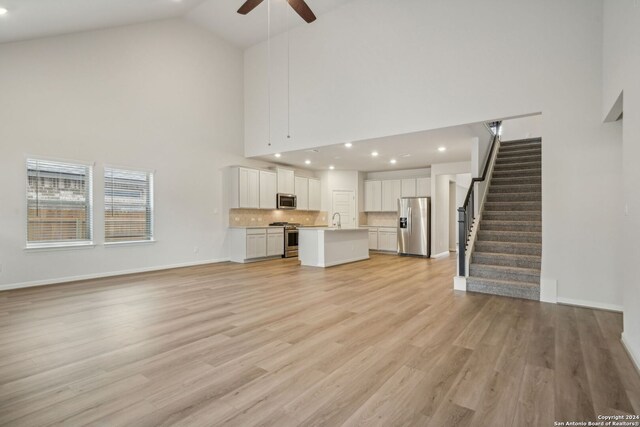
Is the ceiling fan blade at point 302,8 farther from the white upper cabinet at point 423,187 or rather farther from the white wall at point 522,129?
the white wall at point 522,129

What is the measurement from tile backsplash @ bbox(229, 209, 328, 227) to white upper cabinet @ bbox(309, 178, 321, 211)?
0.33 metres

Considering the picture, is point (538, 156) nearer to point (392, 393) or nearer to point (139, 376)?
point (392, 393)

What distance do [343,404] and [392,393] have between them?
0.35 meters

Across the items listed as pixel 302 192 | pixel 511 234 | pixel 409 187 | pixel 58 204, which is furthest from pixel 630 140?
pixel 302 192

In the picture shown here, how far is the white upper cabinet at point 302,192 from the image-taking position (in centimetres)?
989

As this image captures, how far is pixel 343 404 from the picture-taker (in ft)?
A: 6.37

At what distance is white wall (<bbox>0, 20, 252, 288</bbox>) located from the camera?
4.99 meters

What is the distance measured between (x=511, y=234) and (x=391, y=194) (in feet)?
16.5

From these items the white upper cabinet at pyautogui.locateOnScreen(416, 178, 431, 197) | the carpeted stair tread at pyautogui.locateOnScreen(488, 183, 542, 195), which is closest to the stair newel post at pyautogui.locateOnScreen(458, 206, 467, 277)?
the carpeted stair tread at pyautogui.locateOnScreen(488, 183, 542, 195)

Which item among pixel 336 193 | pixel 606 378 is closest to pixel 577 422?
pixel 606 378

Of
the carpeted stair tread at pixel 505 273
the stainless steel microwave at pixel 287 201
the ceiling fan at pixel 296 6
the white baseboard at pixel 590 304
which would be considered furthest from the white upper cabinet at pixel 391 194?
the ceiling fan at pixel 296 6

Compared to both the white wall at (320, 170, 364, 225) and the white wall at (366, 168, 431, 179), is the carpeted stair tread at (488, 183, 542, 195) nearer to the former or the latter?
the white wall at (366, 168, 431, 179)

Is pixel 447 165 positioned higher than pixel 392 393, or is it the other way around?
pixel 447 165

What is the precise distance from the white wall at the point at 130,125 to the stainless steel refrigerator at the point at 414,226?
501cm
